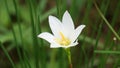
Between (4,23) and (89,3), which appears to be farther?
(4,23)

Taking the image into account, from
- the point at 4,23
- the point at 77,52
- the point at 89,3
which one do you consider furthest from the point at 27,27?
the point at 89,3

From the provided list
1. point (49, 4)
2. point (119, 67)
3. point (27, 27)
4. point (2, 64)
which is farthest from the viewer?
point (49, 4)

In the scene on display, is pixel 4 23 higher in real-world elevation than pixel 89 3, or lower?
lower

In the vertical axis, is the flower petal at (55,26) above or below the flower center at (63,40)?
above

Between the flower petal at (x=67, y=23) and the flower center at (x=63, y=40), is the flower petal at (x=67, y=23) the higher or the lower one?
the higher one

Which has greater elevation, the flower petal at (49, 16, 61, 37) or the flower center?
the flower petal at (49, 16, 61, 37)

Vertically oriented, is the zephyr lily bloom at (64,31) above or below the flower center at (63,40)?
above

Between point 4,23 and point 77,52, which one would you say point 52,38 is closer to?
point 77,52

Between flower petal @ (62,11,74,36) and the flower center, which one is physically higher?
flower petal @ (62,11,74,36)

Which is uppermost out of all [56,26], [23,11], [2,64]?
[56,26]

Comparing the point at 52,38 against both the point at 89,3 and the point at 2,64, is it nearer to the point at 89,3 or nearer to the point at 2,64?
the point at 89,3

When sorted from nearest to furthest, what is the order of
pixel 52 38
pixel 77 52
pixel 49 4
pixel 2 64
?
pixel 52 38
pixel 2 64
pixel 77 52
pixel 49 4
